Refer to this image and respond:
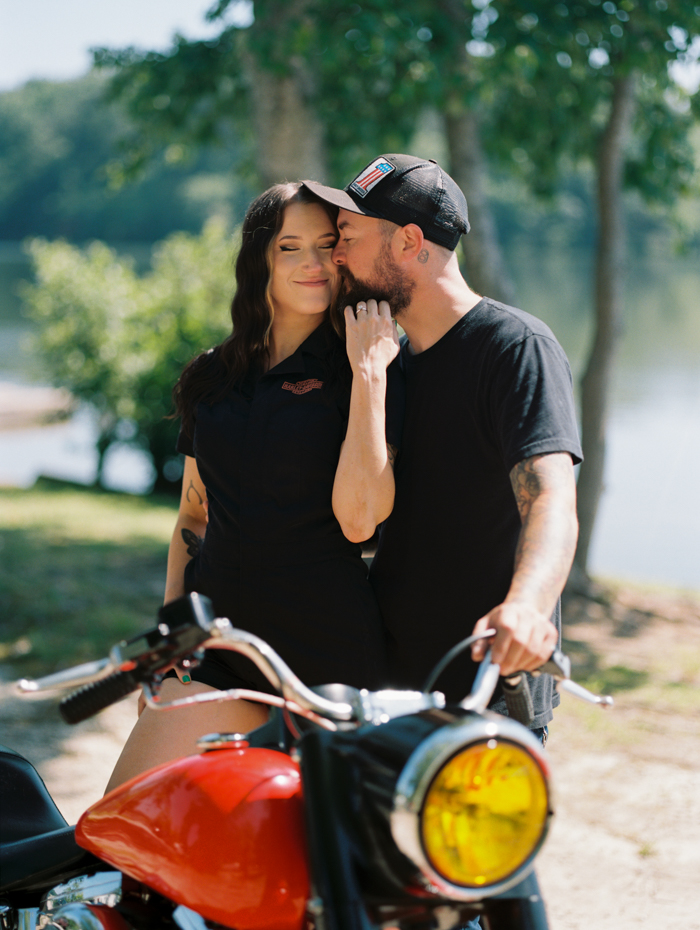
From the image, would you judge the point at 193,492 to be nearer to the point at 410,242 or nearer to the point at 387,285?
the point at 387,285

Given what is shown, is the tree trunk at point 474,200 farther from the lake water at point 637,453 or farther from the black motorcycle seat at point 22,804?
the black motorcycle seat at point 22,804

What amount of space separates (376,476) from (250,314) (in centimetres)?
66

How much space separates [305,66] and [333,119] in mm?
1322

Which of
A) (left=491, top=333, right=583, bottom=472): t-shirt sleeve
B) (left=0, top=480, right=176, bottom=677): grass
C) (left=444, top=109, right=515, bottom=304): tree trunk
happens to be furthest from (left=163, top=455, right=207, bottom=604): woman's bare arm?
(left=444, top=109, right=515, bottom=304): tree trunk

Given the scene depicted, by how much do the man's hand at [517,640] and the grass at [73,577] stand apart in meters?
3.93

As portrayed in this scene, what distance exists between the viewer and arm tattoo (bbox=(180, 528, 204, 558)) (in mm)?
2496

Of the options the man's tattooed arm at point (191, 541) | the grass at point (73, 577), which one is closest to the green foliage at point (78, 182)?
the grass at point (73, 577)

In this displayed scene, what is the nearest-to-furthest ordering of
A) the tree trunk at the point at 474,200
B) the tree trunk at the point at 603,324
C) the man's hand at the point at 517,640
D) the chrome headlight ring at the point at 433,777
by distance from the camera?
the chrome headlight ring at the point at 433,777
the man's hand at the point at 517,640
the tree trunk at the point at 474,200
the tree trunk at the point at 603,324

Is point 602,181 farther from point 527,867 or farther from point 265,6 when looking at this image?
point 527,867

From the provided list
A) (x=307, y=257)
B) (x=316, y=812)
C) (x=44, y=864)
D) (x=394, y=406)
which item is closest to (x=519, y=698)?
(x=316, y=812)

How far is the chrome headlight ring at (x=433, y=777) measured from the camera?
3.82ft

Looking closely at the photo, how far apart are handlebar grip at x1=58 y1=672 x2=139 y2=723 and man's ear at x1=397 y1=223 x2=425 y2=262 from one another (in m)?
1.24

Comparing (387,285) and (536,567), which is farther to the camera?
(387,285)

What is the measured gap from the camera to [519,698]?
167 cm
